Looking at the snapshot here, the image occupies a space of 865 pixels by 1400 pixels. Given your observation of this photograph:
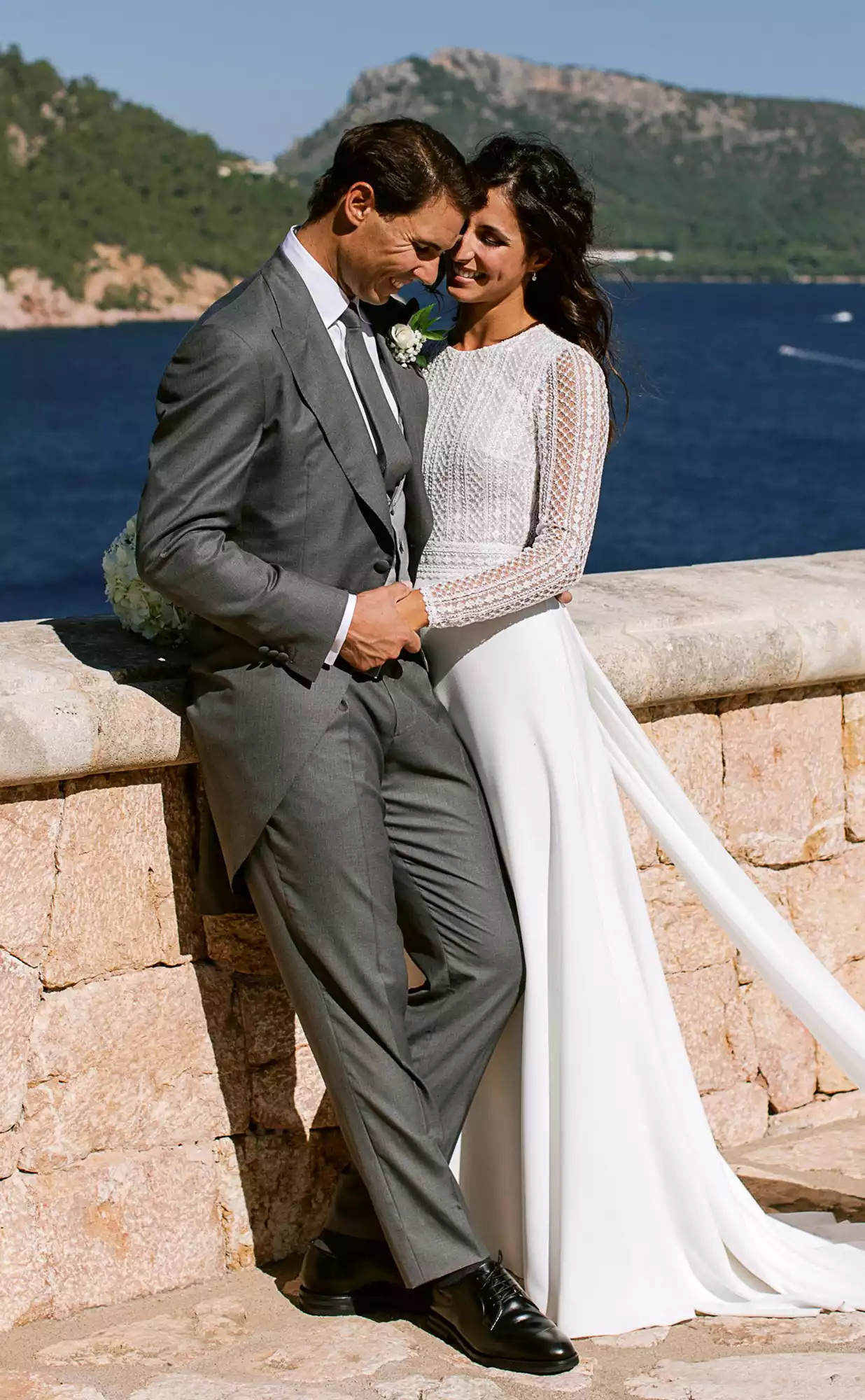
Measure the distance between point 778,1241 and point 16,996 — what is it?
1393 mm

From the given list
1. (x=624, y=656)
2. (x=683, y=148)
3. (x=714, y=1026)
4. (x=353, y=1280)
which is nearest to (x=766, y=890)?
(x=714, y=1026)

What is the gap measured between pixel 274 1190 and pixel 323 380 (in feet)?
4.83

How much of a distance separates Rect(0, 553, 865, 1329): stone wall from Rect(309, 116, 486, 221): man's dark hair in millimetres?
835

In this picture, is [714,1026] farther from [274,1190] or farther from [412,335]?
[412,335]

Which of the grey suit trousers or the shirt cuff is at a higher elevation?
the shirt cuff

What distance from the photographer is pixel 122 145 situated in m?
100

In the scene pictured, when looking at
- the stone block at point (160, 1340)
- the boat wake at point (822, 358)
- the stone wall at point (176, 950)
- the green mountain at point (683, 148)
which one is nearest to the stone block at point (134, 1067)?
the stone wall at point (176, 950)

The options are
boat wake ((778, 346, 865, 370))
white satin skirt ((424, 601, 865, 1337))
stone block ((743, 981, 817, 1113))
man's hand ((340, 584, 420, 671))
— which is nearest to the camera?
man's hand ((340, 584, 420, 671))

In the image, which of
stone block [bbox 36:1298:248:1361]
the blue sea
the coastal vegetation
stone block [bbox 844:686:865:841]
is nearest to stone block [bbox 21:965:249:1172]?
stone block [bbox 36:1298:248:1361]

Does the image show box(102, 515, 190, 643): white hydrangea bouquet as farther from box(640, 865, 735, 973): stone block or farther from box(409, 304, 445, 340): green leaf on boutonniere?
box(640, 865, 735, 973): stone block

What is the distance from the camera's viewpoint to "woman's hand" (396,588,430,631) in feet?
8.86

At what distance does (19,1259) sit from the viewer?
2793mm

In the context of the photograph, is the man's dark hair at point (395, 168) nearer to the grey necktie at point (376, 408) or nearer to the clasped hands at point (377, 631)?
the grey necktie at point (376, 408)

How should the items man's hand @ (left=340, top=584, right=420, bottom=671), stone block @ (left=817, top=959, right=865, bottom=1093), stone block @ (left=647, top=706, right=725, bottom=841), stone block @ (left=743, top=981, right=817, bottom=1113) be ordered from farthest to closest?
stone block @ (left=817, top=959, right=865, bottom=1093), stone block @ (left=743, top=981, right=817, bottom=1113), stone block @ (left=647, top=706, right=725, bottom=841), man's hand @ (left=340, top=584, right=420, bottom=671)
